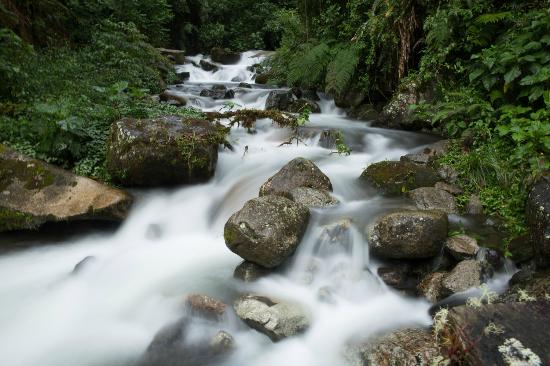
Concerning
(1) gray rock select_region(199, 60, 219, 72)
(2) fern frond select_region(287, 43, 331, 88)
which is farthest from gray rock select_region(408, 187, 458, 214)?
(1) gray rock select_region(199, 60, 219, 72)

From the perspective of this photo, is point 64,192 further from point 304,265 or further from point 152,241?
point 304,265

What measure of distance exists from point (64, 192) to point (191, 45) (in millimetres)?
16071

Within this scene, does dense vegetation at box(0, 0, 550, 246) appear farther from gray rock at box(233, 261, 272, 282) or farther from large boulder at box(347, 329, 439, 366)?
gray rock at box(233, 261, 272, 282)

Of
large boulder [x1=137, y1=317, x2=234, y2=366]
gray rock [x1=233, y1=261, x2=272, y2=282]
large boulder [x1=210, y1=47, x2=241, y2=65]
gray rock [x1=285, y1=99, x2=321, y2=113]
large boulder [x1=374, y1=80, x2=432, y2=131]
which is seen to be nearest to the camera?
large boulder [x1=137, y1=317, x2=234, y2=366]

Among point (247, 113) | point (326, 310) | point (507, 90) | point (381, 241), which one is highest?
point (507, 90)

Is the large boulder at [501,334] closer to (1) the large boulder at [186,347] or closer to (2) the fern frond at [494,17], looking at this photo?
(1) the large boulder at [186,347]

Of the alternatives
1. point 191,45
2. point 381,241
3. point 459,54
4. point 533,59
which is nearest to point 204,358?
point 381,241

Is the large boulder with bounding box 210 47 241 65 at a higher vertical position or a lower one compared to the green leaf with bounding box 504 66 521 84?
lower

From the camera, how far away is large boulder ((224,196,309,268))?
12.6 ft

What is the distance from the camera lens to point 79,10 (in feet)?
33.5

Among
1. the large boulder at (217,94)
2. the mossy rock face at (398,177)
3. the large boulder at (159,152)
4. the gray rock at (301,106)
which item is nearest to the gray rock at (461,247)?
the mossy rock face at (398,177)

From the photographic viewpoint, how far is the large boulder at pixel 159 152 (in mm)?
5117

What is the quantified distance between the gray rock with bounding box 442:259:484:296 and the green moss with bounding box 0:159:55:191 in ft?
15.0

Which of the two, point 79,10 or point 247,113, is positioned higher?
point 79,10
